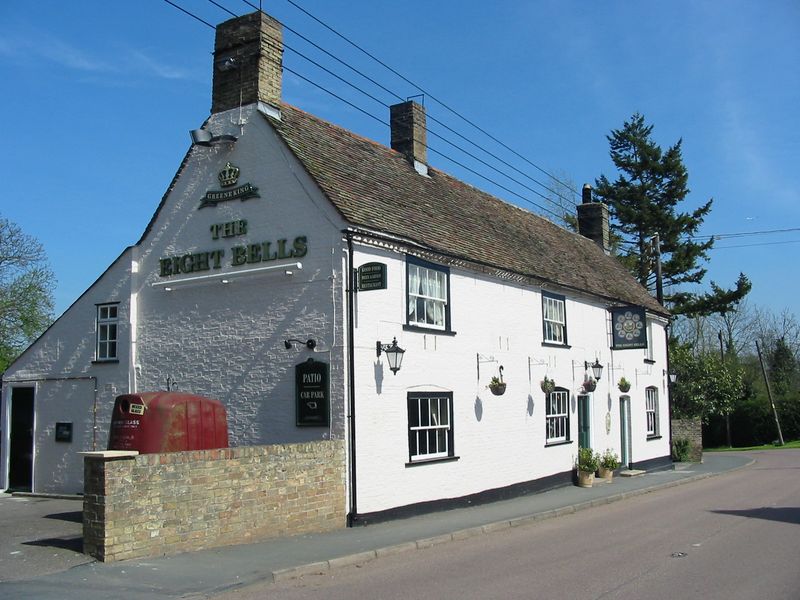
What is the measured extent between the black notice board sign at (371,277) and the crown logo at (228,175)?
12.3 feet

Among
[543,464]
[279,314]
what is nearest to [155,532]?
[279,314]

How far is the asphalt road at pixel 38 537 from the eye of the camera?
9.71m

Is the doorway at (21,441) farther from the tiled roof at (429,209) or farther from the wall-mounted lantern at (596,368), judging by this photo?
the wall-mounted lantern at (596,368)

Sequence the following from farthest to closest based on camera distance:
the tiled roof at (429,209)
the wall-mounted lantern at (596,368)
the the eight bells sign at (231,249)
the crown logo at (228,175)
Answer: the wall-mounted lantern at (596,368)
the crown logo at (228,175)
the tiled roof at (429,209)
the the eight bells sign at (231,249)

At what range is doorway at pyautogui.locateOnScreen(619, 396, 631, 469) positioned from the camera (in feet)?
81.9

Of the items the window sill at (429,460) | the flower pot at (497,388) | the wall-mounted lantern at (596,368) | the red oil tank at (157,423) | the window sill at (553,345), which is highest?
the window sill at (553,345)

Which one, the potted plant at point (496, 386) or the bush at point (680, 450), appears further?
the bush at point (680, 450)

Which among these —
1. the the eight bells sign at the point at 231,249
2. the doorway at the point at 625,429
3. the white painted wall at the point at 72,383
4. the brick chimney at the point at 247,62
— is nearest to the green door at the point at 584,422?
the doorway at the point at 625,429

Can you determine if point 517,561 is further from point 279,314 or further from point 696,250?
point 696,250

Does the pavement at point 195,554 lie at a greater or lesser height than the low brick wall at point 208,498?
lesser

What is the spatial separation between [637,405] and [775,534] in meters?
14.0

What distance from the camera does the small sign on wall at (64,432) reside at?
17641mm

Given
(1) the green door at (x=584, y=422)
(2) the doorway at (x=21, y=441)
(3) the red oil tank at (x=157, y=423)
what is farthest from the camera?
(1) the green door at (x=584, y=422)

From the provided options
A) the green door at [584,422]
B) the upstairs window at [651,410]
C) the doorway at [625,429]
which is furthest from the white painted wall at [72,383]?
the upstairs window at [651,410]
